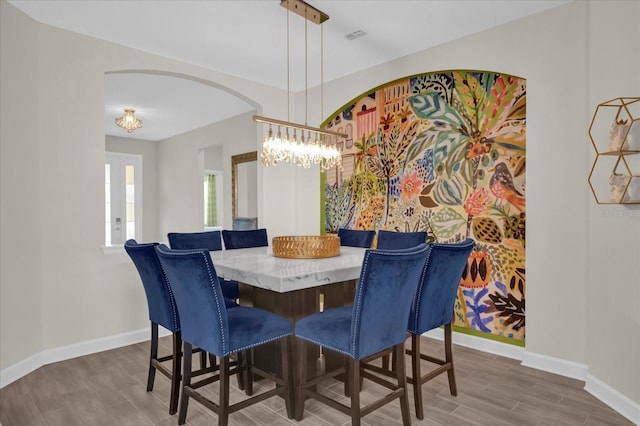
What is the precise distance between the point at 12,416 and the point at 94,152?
1970mm

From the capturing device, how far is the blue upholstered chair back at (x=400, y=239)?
9.94ft

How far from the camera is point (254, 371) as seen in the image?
233 cm

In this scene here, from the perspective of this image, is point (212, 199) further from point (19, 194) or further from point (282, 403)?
point (282, 403)

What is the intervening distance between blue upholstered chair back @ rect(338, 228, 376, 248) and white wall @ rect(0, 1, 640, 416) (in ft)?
4.10

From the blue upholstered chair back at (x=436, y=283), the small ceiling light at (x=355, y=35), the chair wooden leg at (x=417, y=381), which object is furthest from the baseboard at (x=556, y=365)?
the small ceiling light at (x=355, y=35)

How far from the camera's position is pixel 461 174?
3.40 meters

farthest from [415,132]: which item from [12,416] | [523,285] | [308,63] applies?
[12,416]

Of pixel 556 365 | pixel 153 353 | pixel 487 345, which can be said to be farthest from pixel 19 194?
pixel 556 365

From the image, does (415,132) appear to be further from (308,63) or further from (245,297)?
(245,297)

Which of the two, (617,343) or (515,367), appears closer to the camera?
(617,343)

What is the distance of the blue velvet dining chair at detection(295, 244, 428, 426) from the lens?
1775 mm

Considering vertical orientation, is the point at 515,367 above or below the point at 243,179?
below

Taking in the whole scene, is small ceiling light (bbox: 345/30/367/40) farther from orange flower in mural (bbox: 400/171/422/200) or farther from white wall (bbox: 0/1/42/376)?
white wall (bbox: 0/1/42/376)

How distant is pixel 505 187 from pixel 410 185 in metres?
0.87
